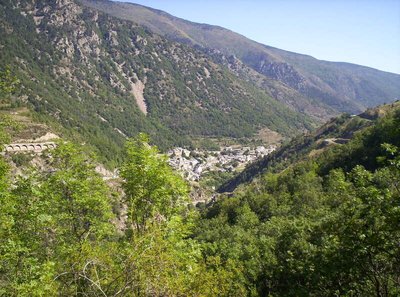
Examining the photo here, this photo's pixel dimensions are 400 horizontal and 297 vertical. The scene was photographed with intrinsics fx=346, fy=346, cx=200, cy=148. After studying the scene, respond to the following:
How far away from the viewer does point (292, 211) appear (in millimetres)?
72375

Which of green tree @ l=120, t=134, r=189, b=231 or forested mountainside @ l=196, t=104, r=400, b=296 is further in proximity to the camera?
green tree @ l=120, t=134, r=189, b=231

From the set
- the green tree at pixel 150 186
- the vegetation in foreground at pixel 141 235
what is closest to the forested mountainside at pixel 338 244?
the vegetation in foreground at pixel 141 235

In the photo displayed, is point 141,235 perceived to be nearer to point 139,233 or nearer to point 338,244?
point 139,233

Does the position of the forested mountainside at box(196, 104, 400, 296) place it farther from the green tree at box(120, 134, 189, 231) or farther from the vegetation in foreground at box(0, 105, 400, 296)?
the green tree at box(120, 134, 189, 231)

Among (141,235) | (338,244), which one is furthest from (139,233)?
(338,244)

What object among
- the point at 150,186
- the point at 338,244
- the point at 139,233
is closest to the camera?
the point at 139,233

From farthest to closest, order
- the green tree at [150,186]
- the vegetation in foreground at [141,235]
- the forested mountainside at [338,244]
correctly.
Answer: the green tree at [150,186] < the forested mountainside at [338,244] < the vegetation in foreground at [141,235]

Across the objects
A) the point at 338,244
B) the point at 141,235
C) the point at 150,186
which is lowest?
the point at 338,244

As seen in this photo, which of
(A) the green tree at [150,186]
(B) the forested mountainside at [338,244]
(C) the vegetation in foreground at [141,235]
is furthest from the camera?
(A) the green tree at [150,186]

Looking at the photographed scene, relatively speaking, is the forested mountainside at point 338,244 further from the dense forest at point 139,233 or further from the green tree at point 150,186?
the green tree at point 150,186

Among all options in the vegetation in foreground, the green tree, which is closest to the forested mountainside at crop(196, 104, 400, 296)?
the vegetation in foreground

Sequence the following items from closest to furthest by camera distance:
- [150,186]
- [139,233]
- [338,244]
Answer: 1. [139,233]
2. [150,186]
3. [338,244]

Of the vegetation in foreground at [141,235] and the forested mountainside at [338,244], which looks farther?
the forested mountainside at [338,244]

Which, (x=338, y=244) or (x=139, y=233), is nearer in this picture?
(x=139, y=233)
